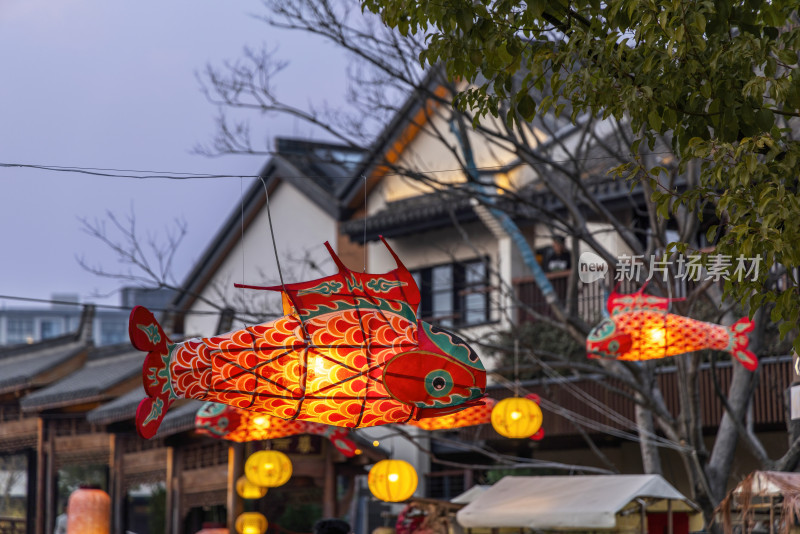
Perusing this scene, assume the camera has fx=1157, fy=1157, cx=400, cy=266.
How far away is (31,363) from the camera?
23.9 meters

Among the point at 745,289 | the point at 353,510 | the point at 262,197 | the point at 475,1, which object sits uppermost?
the point at 262,197

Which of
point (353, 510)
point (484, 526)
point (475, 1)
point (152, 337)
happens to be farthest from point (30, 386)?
point (475, 1)

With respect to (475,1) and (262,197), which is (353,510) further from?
(475,1)

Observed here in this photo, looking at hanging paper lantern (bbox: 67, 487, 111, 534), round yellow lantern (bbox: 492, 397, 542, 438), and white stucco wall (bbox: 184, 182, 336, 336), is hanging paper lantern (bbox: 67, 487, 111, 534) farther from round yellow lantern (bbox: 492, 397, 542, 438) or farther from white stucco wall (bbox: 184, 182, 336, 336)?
white stucco wall (bbox: 184, 182, 336, 336)

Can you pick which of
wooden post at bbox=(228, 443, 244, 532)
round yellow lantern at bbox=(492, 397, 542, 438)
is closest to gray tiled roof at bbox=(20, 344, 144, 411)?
wooden post at bbox=(228, 443, 244, 532)

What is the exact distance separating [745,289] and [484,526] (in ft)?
26.7

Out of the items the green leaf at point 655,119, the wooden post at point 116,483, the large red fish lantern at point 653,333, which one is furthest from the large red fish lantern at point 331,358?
the wooden post at point 116,483

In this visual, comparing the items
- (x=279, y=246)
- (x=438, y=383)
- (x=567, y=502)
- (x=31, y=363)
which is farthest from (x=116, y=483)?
(x=438, y=383)

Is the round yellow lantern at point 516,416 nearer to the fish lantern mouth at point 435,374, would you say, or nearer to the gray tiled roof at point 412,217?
the fish lantern mouth at point 435,374

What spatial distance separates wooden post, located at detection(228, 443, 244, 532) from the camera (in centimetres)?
1675

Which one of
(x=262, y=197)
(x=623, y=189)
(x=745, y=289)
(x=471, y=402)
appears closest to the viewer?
(x=745, y=289)

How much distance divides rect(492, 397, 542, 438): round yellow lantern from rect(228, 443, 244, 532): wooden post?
16.3ft

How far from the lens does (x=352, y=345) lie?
8.12 metres

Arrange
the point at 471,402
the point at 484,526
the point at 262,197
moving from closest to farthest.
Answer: the point at 471,402, the point at 484,526, the point at 262,197
